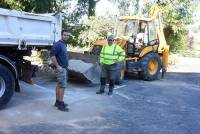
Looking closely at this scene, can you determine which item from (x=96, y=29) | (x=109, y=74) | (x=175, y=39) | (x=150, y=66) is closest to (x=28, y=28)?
(x=109, y=74)

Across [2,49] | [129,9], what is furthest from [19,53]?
[129,9]

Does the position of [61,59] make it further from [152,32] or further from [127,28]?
[152,32]

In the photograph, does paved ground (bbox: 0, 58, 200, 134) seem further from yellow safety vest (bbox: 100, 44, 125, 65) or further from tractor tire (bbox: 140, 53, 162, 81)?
tractor tire (bbox: 140, 53, 162, 81)

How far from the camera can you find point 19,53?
900 centimetres

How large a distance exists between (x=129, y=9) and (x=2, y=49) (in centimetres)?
1804

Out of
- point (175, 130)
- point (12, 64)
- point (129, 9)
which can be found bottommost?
point (175, 130)

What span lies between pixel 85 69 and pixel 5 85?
13.4ft

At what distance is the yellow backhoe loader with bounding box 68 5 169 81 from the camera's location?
14250 mm

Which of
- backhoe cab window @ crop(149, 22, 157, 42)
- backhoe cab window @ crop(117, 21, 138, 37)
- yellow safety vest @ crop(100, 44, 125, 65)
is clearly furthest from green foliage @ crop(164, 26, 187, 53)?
yellow safety vest @ crop(100, 44, 125, 65)

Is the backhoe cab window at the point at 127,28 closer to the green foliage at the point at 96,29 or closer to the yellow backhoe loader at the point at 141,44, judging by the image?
the yellow backhoe loader at the point at 141,44

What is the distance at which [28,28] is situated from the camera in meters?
8.61

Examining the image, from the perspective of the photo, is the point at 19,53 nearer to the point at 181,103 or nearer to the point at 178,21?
the point at 181,103

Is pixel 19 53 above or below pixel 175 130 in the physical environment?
above

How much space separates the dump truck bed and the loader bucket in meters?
2.78
